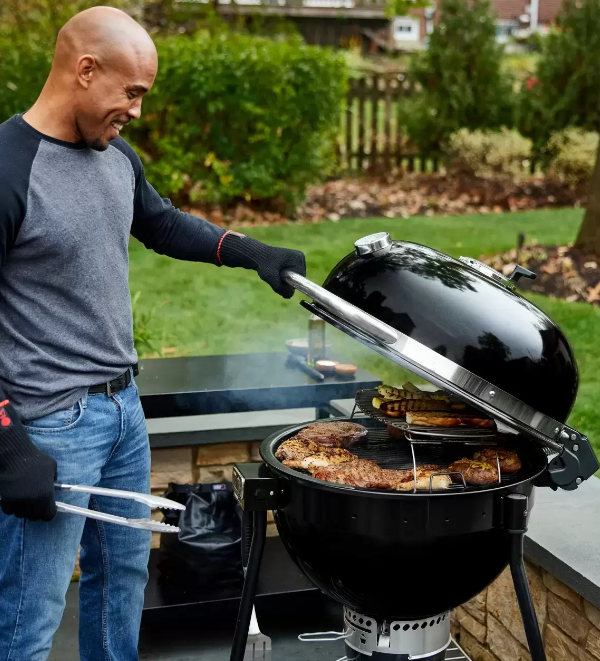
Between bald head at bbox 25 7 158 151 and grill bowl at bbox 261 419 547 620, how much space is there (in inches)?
40.3

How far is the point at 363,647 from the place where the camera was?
8.55 ft

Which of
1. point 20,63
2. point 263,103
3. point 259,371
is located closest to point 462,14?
point 263,103

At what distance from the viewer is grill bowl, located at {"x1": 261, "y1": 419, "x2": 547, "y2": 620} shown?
7.29 ft

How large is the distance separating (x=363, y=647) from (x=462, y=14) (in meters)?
11.5

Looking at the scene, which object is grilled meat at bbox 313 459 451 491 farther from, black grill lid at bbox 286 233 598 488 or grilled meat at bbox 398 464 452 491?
black grill lid at bbox 286 233 598 488

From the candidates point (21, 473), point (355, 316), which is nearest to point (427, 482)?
point (355, 316)

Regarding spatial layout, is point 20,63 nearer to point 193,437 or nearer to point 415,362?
point 193,437

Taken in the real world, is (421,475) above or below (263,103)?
below

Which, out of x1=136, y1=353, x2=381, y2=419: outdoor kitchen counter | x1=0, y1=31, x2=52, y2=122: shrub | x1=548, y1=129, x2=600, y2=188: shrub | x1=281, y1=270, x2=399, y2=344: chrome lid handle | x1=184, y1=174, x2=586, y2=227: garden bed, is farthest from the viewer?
x1=548, y1=129, x2=600, y2=188: shrub

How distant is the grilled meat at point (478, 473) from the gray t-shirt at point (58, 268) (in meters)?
0.97

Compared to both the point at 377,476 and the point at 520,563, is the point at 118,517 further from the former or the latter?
the point at 520,563

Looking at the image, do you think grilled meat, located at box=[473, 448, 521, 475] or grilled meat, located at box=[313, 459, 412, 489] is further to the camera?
grilled meat, located at box=[473, 448, 521, 475]

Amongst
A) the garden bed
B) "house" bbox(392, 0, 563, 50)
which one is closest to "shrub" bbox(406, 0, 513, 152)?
the garden bed

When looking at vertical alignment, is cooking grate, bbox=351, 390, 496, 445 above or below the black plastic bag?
above
